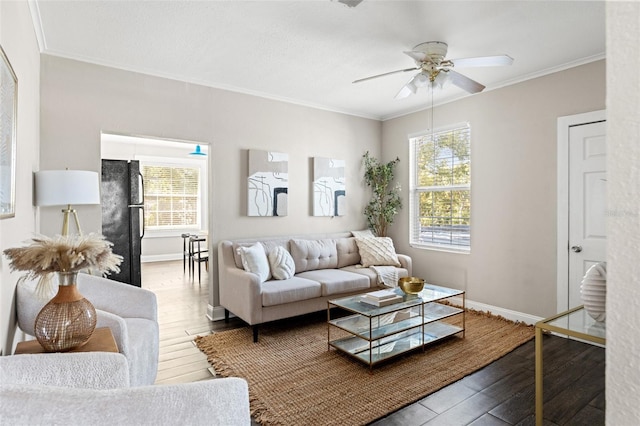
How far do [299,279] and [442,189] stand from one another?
2298 mm

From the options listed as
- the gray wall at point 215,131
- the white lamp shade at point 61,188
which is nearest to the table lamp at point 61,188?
the white lamp shade at point 61,188

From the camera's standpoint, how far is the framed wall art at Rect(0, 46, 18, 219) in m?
1.53

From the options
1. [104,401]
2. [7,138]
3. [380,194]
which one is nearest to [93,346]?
[104,401]

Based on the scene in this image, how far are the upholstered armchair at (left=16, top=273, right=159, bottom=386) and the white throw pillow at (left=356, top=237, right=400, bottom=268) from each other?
2.68 meters

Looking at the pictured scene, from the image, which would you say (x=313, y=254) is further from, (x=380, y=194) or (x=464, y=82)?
(x=464, y=82)

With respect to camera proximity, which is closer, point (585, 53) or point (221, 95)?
point (585, 53)

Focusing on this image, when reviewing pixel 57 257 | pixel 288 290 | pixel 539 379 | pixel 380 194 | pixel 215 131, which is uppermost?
pixel 215 131

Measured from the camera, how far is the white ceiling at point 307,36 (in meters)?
2.44

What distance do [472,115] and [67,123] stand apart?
4273mm

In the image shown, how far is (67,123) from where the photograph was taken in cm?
316

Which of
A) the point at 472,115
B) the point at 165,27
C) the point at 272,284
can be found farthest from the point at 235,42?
the point at 472,115

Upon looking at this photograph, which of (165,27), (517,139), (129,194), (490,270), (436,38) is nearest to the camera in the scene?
(165,27)

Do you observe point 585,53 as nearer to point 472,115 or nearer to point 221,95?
point 472,115

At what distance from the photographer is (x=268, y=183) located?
4.28 meters
